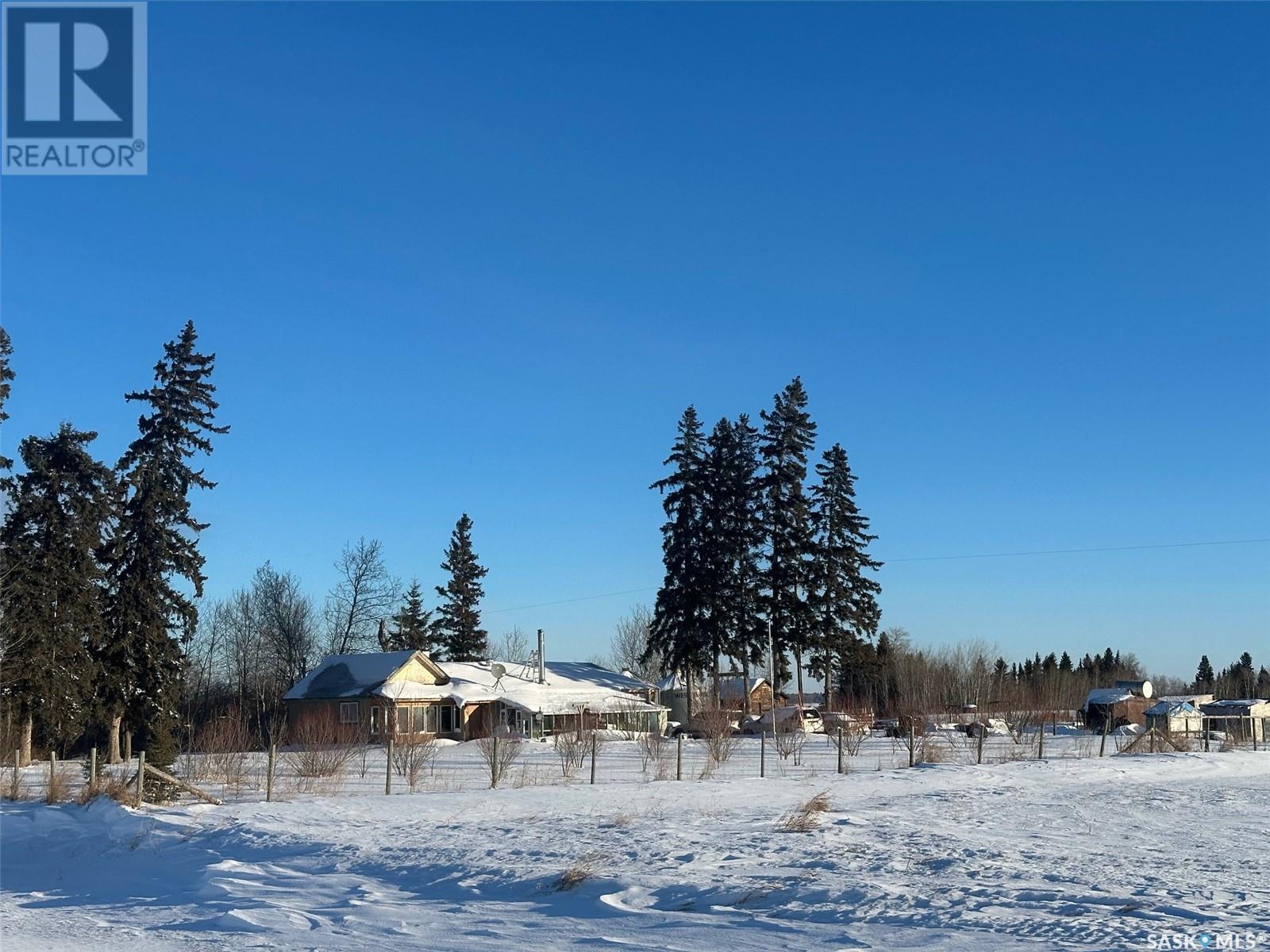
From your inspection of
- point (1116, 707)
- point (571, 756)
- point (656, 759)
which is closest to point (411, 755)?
point (571, 756)

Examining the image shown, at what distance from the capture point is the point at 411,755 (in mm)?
27016

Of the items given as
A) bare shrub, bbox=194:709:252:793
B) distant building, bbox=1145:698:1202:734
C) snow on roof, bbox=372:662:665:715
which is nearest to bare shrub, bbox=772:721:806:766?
bare shrub, bbox=194:709:252:793

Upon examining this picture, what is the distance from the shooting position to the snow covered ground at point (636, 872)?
1091 centimetres

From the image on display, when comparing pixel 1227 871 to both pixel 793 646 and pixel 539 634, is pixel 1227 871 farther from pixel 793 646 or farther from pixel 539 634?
pixel 539 634

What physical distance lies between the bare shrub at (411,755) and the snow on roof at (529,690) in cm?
2286

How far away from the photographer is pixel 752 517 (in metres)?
58.9

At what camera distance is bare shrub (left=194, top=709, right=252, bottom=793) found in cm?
2573

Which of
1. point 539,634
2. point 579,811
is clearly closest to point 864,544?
point 539,634

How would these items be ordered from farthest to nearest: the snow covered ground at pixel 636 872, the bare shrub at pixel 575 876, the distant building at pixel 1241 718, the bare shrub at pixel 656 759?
the distant building at pixel 1241 718 < the bare shrub at pixel 656 759 < the bare shrub at pixel 575 876 < the snow covered ground at pixel 636 872

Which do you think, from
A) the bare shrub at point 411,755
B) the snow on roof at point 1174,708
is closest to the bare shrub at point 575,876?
the bare shrub at point 411,755

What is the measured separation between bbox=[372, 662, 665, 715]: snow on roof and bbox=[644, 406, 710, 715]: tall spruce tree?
292cm

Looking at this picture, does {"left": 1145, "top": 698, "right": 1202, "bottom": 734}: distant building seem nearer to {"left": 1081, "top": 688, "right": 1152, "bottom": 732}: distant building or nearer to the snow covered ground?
{"left": 1081, "top": 688, "right": 1152, "bottom": 732}: distant building

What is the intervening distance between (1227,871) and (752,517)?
45.5 metres

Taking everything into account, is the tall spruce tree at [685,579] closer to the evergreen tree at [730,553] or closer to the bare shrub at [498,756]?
the evergreen tree at [730,553]
